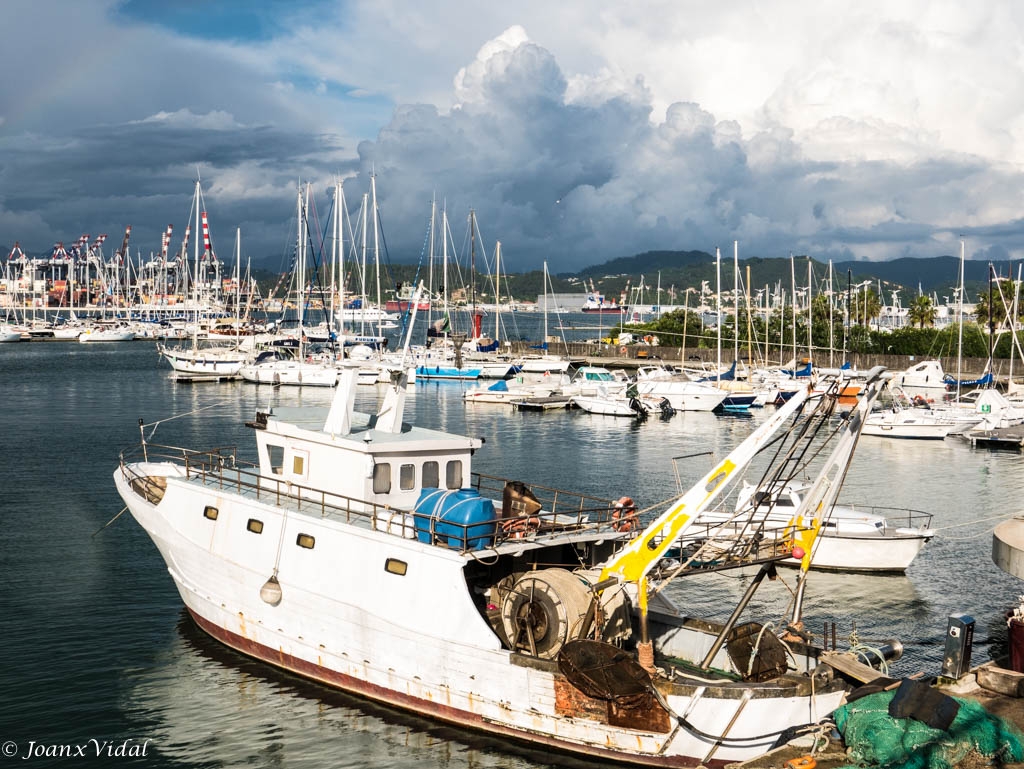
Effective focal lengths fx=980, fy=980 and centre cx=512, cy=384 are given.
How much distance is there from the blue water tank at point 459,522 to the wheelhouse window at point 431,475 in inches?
106

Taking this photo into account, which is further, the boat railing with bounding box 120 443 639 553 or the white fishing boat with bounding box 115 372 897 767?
the boat railing with bounding box 120 443 639 553

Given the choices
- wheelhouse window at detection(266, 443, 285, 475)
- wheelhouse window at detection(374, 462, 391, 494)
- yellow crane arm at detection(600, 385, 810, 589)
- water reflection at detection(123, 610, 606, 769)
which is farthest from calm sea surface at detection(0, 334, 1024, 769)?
wheelhouse window at detection(374, 462, 391, 494)

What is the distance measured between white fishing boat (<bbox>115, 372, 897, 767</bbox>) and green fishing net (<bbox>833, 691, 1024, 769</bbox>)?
2517 millimetres

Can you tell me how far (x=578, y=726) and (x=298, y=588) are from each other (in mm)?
7442

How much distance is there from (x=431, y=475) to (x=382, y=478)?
1.28 metres

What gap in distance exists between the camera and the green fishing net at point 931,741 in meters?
15.1

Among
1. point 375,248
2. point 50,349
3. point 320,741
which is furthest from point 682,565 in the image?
point 50,349

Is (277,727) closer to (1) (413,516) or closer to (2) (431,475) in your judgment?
(1) (413,516)

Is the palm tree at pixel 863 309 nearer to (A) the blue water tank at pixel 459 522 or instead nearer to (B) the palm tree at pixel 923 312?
(B) the palm tree at pixel 923 312

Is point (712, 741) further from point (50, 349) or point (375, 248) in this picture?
point (50, 349)

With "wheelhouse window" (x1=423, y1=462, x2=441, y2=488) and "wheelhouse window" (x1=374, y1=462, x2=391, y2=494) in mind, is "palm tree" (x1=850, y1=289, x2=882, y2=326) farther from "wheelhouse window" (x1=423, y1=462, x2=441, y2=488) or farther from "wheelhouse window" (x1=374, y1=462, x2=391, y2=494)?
"wheelhouse window" (x1=374, y1=462, x2=391, y2=494)

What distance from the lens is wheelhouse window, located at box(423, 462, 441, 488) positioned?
24609 mm

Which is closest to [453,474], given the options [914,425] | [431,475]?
[431,475]

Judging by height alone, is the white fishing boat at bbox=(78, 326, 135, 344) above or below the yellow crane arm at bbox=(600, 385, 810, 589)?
above
